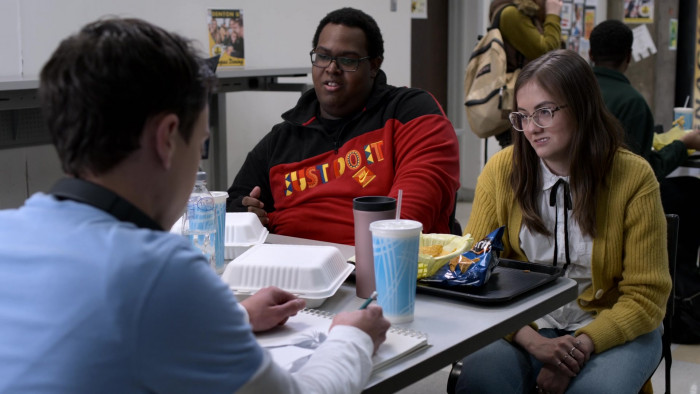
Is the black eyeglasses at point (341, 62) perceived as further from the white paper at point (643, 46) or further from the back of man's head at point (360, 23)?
the white paper at point (643, 46)

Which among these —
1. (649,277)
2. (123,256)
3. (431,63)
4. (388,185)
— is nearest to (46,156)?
(388,185)

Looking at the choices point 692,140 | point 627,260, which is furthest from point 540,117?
point 692,140

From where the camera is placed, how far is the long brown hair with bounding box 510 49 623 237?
173 cm

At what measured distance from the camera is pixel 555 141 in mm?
1766

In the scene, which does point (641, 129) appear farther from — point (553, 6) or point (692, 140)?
point (553, 6)

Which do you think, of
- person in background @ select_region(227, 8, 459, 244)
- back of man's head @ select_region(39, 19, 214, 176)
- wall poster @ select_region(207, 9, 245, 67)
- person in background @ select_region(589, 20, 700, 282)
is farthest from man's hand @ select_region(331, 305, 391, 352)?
wall poster @ select_region(207, 9, 245, 67)

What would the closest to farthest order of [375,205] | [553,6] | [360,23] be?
[375,205] → [360,23] → [553,6]

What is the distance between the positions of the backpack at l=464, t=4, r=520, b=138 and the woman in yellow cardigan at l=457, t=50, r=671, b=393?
1.94 m

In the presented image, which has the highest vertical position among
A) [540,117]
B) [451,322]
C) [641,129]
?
[540,117]

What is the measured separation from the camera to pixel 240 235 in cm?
173

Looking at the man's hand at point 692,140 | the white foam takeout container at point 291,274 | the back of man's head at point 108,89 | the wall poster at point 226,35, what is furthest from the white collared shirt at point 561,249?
the wall poster at point 226,35

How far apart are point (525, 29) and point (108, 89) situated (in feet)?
11.1

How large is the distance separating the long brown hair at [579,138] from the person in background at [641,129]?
1.20m

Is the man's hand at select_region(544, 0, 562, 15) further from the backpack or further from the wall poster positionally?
the wall poster
